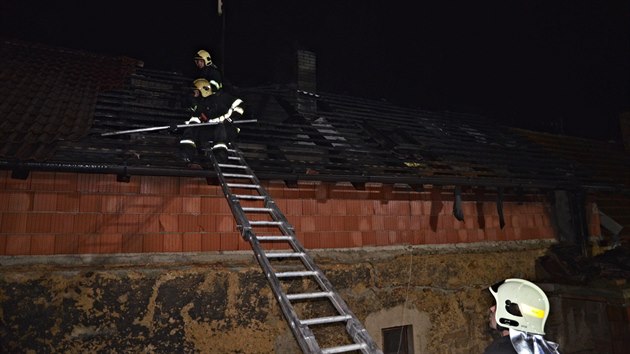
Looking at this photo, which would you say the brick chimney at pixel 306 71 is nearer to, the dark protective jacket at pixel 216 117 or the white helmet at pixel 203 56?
the white helmet at pixel 203 56

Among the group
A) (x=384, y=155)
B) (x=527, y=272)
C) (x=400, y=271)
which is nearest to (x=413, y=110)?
(x=384, y=155)

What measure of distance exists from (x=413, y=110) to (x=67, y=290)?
785 centimetres

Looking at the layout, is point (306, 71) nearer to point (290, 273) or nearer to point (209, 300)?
point (209, 300)

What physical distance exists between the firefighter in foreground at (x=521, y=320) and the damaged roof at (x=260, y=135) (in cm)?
227

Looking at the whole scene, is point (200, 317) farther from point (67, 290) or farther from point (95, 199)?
point (95, 199)

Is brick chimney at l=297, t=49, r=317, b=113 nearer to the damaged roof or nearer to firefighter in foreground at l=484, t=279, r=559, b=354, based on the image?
the damaged roof

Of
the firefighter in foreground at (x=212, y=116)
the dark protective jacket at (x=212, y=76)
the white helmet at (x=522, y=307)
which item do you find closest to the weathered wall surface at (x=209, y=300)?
the firefighter in foreground at (x=212, y=116)

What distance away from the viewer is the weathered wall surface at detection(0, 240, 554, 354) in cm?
312

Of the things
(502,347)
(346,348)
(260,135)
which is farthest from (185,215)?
(502,347)

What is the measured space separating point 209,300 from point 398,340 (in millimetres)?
2553

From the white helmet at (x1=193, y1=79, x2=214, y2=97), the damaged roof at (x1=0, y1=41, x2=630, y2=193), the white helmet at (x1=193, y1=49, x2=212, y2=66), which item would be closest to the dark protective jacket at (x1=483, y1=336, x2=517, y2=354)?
the damaged roof at (x1=0, y1=41, x2=630, y2=193)

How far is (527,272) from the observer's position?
5730mm

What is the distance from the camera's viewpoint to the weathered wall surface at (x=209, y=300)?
3.12 metres

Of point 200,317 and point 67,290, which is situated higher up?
point 67,290
